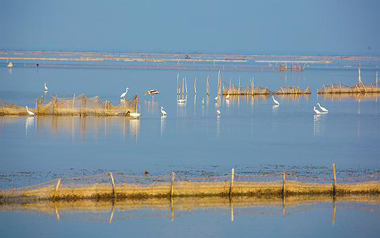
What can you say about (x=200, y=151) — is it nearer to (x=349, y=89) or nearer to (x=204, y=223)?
(x=204, y=223)

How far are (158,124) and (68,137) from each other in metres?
5.22

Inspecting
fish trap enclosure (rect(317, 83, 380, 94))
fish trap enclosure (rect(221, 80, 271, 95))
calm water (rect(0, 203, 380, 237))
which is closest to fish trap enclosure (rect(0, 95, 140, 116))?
calm water (rect(0, 203, 380, 237))

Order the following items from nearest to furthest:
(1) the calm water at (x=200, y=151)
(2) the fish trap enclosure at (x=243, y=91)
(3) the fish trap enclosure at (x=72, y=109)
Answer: (1) the calm water at (x=200, y=151) < (3) the fish trap enclosure at (x=72, y=109) < (2) the fish trap enclosure at (x=243, y=91)

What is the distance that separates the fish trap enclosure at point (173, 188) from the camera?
14.8m

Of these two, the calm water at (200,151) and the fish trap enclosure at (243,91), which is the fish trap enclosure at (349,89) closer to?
the fish trap enclosure at (243,91)

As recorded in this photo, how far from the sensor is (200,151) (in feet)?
71.0

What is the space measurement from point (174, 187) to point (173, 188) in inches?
1.6

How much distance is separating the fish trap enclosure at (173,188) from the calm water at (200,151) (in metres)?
0.56

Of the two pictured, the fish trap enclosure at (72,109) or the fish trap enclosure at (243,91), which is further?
the fish trap enclosure at (243,91)

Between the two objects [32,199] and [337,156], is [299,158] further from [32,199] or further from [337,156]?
[32,199]

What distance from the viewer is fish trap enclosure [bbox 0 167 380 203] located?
48.4ft

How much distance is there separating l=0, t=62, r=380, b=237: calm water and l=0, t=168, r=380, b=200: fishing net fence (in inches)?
22.5

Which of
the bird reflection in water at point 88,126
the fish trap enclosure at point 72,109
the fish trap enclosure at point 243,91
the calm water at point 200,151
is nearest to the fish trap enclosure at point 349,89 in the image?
the fish trap enclosure at point 243,91

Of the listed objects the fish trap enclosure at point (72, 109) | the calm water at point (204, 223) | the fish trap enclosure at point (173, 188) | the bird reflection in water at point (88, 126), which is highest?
the fish trap enclosure at point (72, 109)
